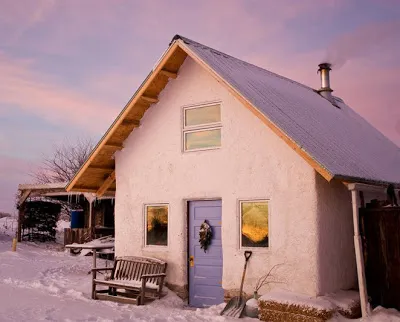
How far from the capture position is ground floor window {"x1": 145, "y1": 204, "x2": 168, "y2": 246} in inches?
497

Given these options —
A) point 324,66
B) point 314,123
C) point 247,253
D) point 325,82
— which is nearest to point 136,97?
point 314,123

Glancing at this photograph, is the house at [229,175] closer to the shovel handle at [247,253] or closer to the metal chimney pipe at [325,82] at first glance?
the shovel handle at [247,253]

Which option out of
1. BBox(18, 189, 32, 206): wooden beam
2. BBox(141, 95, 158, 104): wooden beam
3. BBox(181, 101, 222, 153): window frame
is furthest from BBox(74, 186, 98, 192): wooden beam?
BBox(18, 189, 32, 206): wooden beam

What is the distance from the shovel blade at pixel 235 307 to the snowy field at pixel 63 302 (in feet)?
0.66

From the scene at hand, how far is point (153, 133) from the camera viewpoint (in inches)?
509

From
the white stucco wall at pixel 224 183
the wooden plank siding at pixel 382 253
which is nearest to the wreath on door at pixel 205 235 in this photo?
the white stucco wall at pixel 224 183

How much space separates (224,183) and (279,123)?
223 centimetres

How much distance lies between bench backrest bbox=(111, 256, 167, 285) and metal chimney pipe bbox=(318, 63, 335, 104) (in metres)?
8.84

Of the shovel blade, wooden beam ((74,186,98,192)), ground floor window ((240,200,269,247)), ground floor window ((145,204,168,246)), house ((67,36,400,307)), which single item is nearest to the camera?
the shovel blade

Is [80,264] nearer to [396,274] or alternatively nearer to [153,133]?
[153,133]

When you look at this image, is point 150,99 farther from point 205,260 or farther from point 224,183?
point 205,260

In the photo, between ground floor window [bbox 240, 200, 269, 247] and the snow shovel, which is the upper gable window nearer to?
ground floor window [bbox 240, 200, 269, 247]

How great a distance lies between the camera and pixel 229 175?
11.5 metres

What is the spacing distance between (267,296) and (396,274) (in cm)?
245
